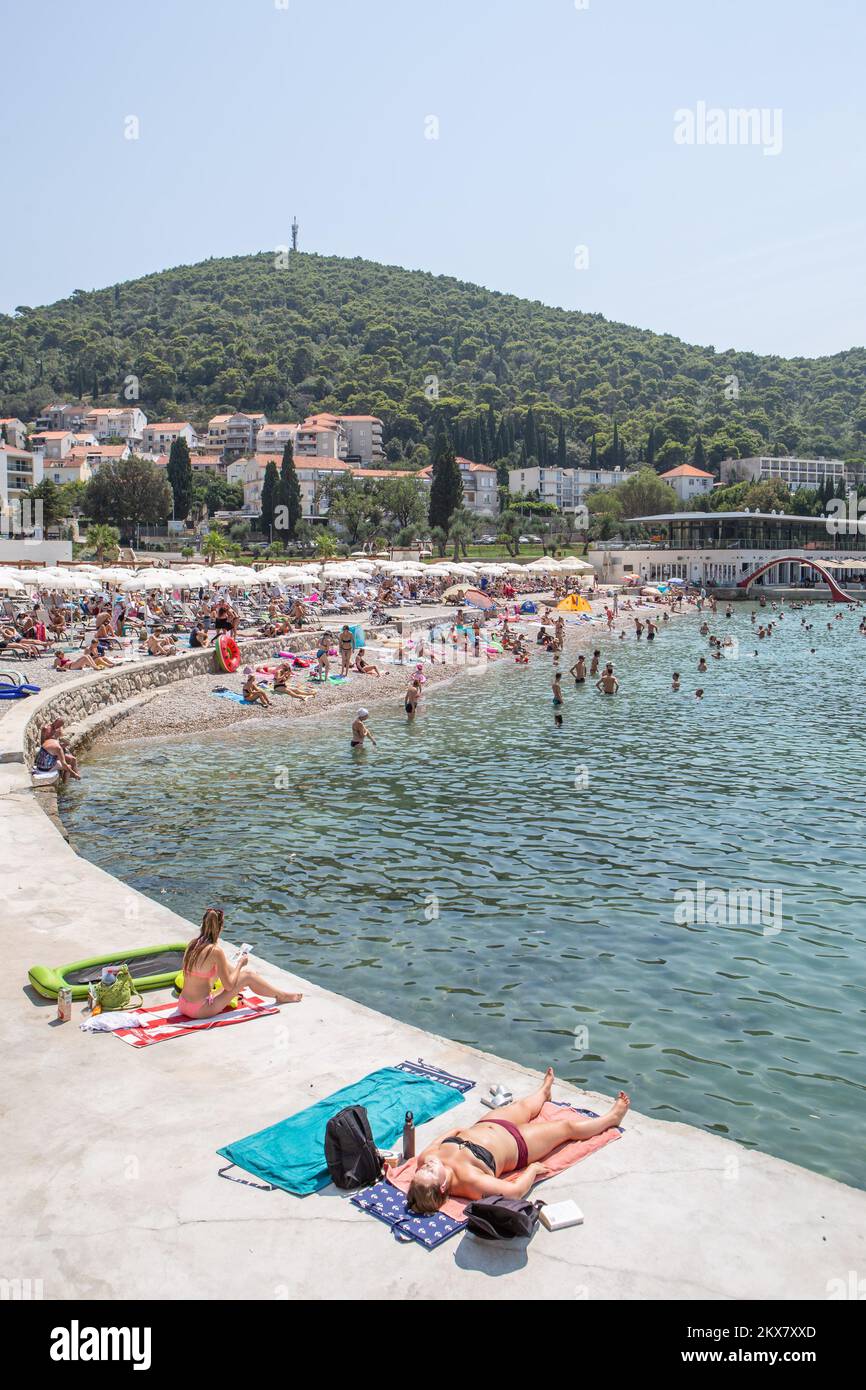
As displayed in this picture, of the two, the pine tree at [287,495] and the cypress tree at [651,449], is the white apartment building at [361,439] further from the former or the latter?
the pine tree at [287,495]

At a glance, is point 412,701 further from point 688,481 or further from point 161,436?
point 161,436

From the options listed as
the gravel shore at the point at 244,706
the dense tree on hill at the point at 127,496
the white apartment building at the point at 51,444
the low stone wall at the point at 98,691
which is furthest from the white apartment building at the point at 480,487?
the low stone wall at the point at 98,691

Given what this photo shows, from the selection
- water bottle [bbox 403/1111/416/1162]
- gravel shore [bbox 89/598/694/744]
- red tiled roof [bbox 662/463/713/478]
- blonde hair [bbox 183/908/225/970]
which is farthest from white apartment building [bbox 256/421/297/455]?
water bottle [bbox 403/1111/416/1162]

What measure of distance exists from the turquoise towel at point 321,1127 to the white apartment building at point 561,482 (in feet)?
421

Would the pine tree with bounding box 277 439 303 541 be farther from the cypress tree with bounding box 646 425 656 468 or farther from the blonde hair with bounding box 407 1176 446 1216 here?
the blonde hair with bounding box 407 1176 446 1216

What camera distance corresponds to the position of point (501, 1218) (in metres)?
4.40

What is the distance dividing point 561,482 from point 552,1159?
138m

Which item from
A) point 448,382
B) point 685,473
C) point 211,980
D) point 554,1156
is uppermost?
point 448,382

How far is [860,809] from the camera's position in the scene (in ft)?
49.9

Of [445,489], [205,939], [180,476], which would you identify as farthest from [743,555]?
[205,939]

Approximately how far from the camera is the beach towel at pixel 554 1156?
4727 millimetres

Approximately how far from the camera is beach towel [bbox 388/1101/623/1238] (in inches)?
186

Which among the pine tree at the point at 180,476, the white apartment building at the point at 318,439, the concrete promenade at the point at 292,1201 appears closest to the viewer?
the concrete promenade at the point at 292,1201
